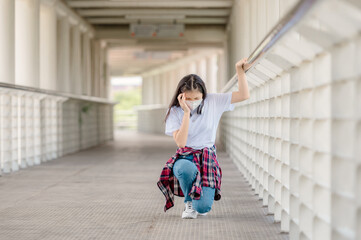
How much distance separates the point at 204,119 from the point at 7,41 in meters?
5.32

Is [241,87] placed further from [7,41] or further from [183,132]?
[7,41]

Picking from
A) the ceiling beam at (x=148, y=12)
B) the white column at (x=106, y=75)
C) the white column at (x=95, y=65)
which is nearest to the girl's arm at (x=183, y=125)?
the ceiling beam at (x=148, y=12)

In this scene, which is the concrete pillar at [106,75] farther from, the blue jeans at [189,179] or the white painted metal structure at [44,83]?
the blue jeans at [189,179]

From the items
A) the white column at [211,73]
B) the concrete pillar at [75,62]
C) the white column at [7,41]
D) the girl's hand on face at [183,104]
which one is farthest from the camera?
the white column at [211,73]

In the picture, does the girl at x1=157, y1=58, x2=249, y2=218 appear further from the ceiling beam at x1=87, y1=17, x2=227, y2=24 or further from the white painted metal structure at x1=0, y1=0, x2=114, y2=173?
the ceiling beam at x1=87, y1=17, x2=227, y2=24

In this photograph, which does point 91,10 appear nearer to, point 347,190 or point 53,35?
point 53,35

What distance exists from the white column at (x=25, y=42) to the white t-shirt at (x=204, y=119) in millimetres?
6623

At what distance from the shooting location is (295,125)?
3461 millimetres

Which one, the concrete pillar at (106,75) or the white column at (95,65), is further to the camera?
the concrete pillar at (106,75)

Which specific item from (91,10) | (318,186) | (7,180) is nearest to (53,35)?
(91,10)

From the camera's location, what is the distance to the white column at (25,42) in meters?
10.2

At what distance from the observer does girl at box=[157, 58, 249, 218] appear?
409 cm

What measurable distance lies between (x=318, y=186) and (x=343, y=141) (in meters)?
0.49

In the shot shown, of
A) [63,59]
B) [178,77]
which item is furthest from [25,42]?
[178,77]
